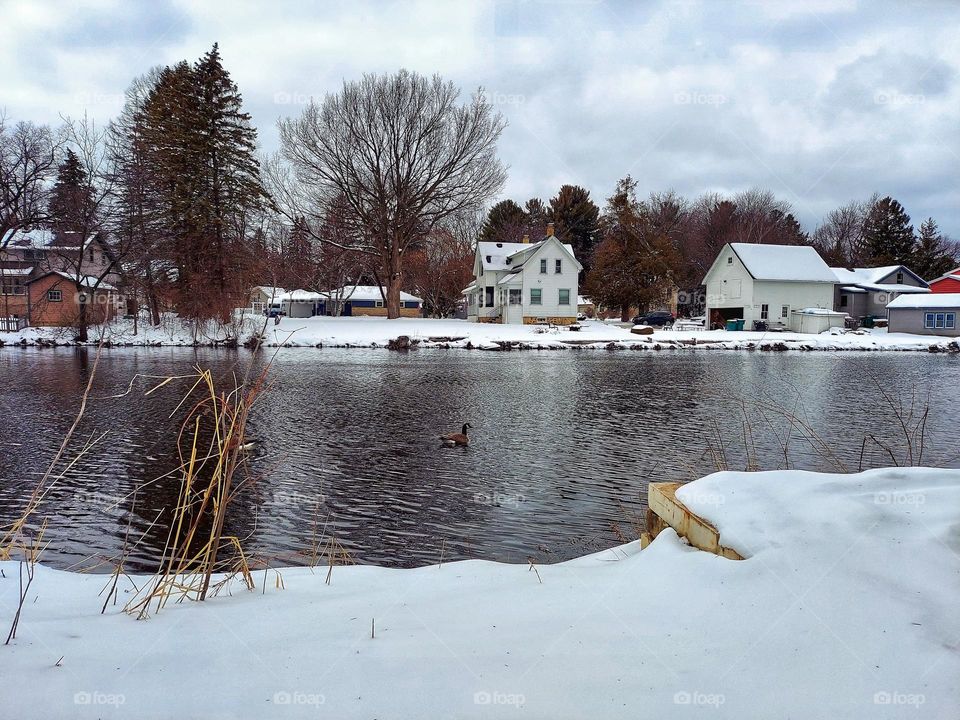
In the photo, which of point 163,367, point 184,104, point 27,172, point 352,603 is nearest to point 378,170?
point 184,104

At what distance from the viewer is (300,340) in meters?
40.9

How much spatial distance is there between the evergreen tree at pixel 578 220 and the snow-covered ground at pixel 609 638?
250ft

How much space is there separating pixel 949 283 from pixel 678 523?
61706 mm

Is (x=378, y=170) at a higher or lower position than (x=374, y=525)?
higher

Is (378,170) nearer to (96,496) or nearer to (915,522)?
(96,496)

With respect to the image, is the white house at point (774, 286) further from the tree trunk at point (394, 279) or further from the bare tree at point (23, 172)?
the bare tree at point (23, 172)

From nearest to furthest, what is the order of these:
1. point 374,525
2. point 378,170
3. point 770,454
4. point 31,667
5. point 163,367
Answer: point 31,667 < point 374,525 < point 770,454 < point 163,367 < point 378,170

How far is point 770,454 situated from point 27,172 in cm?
4726

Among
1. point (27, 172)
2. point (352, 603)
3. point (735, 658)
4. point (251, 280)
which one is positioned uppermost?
point (27, 172)

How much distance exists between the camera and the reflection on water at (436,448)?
314 inches

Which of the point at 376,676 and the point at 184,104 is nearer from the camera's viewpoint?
the point at 376,676

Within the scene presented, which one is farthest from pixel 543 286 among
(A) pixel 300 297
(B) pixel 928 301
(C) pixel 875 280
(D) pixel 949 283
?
(A) pixel 300 297

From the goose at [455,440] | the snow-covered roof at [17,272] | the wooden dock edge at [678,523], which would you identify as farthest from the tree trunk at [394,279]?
the wooden dock edge at [678,523]

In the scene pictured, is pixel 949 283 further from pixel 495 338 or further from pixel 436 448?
pixel 436 448
